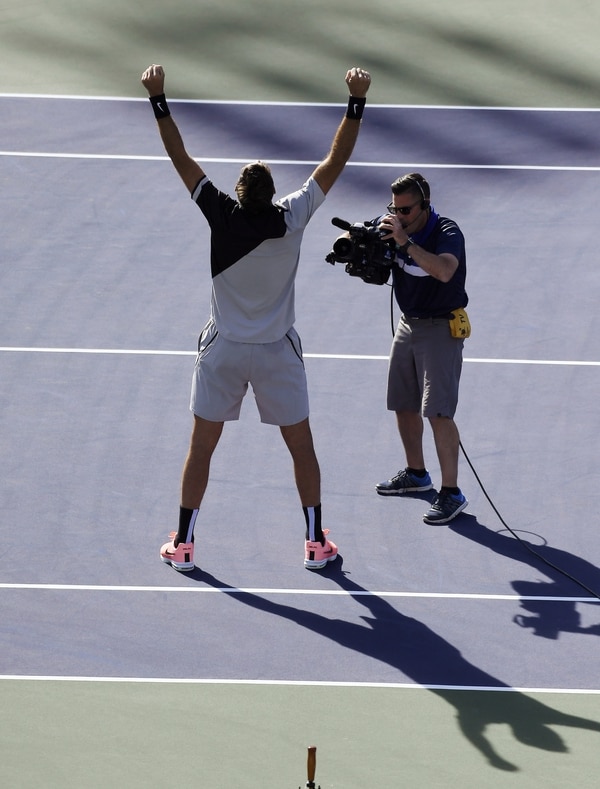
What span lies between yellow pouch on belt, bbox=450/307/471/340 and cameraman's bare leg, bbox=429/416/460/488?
45 centimetres

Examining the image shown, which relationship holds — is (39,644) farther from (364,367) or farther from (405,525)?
(364,367)

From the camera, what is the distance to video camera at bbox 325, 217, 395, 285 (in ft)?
24.0

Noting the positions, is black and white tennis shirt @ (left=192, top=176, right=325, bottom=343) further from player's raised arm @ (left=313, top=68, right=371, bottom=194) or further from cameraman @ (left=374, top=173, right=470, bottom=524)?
cameraman @ (left=374, top=173, right=470, bottom=524)

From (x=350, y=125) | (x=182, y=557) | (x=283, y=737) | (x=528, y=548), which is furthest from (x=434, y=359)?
(x=283, y=737)

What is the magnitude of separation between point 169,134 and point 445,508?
245 cm

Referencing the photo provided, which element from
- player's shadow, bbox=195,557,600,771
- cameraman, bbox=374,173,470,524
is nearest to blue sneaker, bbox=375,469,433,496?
cameraman, bbox=374,173,470,524

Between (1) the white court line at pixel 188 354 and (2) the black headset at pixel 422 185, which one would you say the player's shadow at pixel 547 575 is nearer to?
(2) the black headset at pixel 422 185

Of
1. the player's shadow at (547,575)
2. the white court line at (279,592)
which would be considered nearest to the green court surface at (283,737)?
the player's shadow at (547,575)

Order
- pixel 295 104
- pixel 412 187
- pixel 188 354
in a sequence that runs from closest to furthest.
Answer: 1. pixel 412 187
2. pixel 188 354
3. pixel 295 104

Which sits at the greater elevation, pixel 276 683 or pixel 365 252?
pixel 365 252

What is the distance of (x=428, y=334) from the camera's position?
25.0 feet

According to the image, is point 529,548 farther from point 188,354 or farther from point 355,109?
point 188,354

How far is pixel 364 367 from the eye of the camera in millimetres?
9203

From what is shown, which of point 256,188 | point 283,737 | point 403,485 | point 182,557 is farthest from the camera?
point 403,485
